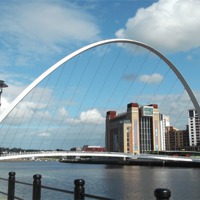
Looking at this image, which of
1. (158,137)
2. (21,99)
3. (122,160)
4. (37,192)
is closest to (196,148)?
(158,137)

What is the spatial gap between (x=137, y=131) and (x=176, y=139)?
1515 inches

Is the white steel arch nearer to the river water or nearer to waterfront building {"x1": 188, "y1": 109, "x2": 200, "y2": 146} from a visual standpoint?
the river water

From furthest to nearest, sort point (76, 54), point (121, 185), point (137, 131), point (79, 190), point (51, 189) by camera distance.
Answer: point (137, 131)
point (76, 54)
point (121, 185)
point (51, 189)
point (79, 190)

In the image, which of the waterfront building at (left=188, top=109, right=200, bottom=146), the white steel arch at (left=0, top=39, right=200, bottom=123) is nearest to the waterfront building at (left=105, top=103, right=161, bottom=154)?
the waterfront building at (left=188, top=109, right=200, bottom=146)

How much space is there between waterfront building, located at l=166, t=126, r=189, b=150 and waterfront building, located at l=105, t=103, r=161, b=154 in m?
28.5

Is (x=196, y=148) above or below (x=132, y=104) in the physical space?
below

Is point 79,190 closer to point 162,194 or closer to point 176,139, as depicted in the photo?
point 162,194

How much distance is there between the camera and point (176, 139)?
17888cm

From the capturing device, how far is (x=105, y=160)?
142000 millimetres

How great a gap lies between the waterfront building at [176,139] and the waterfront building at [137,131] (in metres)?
28.5

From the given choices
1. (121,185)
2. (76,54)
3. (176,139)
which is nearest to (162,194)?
(121,185)

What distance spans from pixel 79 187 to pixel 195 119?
17903 cm

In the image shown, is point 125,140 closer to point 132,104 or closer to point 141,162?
point 132,104

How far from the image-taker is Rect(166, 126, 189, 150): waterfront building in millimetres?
176750
